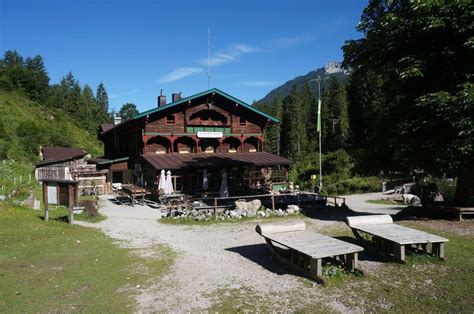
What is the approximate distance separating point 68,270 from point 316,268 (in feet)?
21.2

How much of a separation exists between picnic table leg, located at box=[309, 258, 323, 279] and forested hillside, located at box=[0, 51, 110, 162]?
171 feet

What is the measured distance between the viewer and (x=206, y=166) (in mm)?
27578

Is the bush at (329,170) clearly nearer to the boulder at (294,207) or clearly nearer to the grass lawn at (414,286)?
the boulder at (294,207)

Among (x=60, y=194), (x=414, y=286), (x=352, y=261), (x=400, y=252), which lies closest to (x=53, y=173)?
(x=60, y=194)

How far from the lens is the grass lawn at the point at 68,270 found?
7.66m

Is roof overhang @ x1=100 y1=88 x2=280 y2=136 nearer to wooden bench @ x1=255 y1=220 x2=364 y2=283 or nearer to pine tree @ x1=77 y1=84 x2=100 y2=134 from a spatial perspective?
wooden bench @ x1=255 y1=220 x2=364 y2=283

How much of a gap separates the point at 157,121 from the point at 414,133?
20416mm

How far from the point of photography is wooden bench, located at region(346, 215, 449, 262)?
9.95m

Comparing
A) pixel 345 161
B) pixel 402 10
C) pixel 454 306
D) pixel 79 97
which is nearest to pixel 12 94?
pixel 79 97

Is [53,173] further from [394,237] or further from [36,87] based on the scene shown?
[36,87]

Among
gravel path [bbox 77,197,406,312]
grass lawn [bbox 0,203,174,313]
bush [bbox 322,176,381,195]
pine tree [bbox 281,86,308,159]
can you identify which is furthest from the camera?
pine tree [bbox 281,86,308,159]

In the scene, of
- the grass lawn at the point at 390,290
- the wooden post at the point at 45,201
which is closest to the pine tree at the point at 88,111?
the wooden post at the point at 45,201

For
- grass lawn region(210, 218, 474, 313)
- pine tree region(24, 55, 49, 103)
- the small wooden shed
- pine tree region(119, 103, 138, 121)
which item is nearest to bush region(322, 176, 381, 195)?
the small wooden shed

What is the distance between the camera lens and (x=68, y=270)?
9867 millimetres
